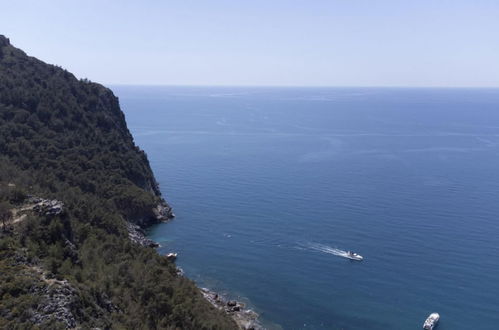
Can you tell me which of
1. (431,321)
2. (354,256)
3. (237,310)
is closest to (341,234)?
(354,256)

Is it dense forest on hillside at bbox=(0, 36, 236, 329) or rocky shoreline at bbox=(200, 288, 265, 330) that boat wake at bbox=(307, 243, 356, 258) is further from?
dense forest on hillside at bbox=(0, 36, 236, 329)

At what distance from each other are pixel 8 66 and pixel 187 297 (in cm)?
8430

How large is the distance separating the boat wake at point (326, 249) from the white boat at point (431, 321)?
19554 millimetres

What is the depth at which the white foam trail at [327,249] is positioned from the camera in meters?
75.3

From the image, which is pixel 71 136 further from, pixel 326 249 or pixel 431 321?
pixel 431 321

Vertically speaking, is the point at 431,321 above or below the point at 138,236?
below

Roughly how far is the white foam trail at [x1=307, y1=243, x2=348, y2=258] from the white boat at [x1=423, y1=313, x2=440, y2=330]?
19.7m

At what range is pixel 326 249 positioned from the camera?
7719cm

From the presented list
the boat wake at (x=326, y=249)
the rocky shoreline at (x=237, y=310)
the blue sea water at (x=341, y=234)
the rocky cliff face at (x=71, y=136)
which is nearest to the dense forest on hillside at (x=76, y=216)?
the rocky cliff face at (x=71, y=136)

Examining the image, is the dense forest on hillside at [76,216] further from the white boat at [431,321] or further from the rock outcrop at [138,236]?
the white boat at [431,321]

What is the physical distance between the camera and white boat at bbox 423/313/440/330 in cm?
5516

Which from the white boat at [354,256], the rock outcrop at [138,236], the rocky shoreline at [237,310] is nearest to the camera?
the rocky shoreline at [237,310]

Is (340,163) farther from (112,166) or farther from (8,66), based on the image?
(8,66)

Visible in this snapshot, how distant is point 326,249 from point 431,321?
2399 centimetres
